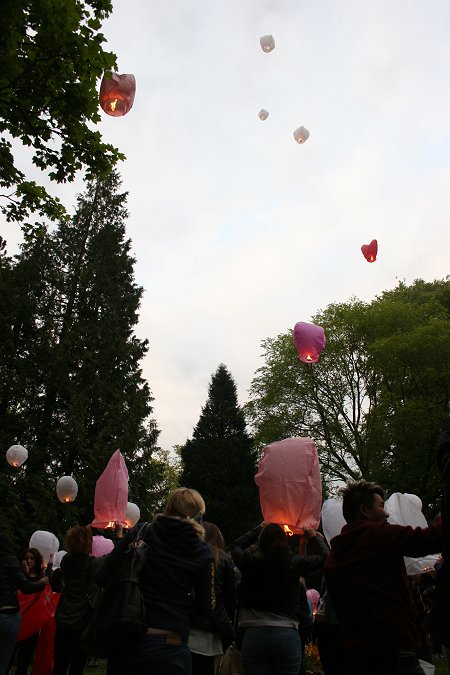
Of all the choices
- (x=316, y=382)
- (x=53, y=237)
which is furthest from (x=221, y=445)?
(x=53, y=237)

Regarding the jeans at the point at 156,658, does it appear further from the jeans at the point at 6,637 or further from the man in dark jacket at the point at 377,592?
the jeans at the point at 6,637

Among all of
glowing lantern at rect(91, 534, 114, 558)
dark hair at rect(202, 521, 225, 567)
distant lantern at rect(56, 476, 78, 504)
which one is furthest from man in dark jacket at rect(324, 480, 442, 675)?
distant lantern at rect(56, 476, 78, 504)

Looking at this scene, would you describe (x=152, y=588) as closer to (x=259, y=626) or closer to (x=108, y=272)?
(x=259, y=626)

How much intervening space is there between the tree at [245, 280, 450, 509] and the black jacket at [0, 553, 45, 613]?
826 inches

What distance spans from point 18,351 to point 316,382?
13.9 meters

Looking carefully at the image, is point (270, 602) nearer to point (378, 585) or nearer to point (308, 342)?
point (378, 585)

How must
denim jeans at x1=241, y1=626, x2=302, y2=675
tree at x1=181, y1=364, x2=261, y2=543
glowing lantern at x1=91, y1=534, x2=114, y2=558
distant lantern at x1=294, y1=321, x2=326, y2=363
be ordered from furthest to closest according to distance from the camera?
tree at x1=181, y1=364, x2=261, y2=543, distant lantern at x1=294, y1=321, x2=326, y2=363, glowing lantern at x1=91, y1=534, x2=114, y2=558, denim jeans at x1=241, y1=626, x2=302, y2=675

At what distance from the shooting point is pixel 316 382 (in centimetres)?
3036

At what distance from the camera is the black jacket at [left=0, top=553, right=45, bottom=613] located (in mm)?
5656

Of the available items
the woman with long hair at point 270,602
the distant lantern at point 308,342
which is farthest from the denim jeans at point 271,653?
the distant lantern at point 308,342

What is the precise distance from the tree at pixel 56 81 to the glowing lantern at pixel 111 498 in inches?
181

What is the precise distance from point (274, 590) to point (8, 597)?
2.62m

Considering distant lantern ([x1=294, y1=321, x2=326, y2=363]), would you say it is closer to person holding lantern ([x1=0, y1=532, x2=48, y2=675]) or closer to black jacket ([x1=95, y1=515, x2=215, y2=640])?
person holding lantern ([x1=0, y1=532, x2=48, y2=675])

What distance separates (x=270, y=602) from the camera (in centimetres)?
456
